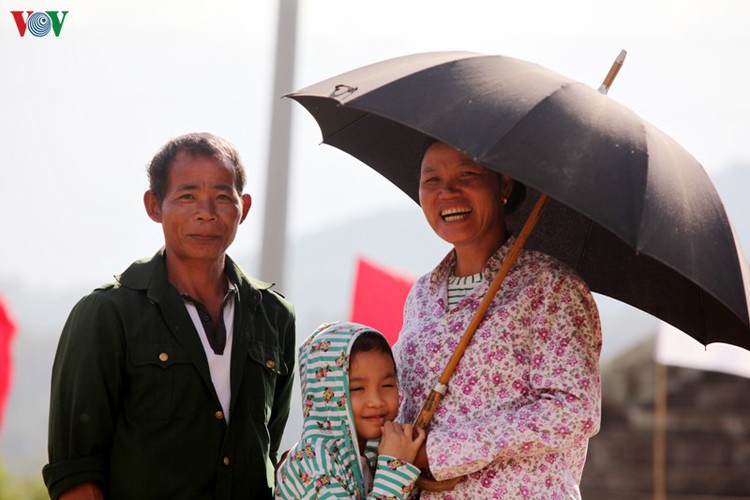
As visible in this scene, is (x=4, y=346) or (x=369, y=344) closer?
(x=369, y=344)

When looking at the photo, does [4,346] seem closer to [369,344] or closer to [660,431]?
[660,431]

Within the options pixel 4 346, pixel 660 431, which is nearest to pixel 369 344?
pixel 4 346

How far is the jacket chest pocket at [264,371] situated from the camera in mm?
4000

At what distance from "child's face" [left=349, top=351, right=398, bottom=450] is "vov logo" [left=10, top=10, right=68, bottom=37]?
4.23m

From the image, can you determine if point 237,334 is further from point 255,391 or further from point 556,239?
point 556,239

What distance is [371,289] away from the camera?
814 cm

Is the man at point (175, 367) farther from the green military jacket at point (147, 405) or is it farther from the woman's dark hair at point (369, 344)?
the woman's dark hair at point (369, 344)

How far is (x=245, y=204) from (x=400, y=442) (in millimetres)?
1003

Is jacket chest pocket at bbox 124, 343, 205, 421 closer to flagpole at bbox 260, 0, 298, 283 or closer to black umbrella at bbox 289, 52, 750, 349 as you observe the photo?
black umbrella at bbox 289, 52, 750, 349

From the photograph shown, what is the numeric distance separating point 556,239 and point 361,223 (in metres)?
61.7

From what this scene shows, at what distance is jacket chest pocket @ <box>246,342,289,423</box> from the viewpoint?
4000 mm

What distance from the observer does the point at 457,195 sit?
3.82m

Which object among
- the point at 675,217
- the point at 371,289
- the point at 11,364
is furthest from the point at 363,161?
the point at 11,364

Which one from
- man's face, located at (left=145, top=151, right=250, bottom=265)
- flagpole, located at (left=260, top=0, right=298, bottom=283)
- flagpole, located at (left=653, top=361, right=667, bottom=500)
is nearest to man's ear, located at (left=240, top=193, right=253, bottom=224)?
man's face, located at (left=145, top=151, right=250, bottom=265)
